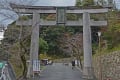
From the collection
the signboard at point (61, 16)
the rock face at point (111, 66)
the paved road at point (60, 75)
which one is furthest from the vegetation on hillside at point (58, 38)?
the signboard at point (61, 16)

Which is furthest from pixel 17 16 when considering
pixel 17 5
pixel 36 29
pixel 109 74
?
pixel 109 74

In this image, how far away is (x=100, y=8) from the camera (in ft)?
112

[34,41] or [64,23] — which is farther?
[64,23]

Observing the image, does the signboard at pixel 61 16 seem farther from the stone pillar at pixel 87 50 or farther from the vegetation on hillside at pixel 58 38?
the vegetation on hillside at pixel 58 38

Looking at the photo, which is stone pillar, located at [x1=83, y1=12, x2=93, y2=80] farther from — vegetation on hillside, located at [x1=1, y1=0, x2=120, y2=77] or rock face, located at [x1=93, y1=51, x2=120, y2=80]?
rock face, located at [x1=93, y1=51, x2=120, y2=80]

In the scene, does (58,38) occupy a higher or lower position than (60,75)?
higher

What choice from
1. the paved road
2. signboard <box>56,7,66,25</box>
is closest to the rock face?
the paved road

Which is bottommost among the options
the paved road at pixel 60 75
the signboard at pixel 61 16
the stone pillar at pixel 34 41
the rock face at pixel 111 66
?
the paved road at pixel 60 75

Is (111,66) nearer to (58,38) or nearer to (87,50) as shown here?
(87,50)

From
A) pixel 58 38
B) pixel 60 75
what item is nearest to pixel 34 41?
pixel 60 75

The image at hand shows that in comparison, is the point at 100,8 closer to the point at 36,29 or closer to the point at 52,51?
the point at 36,29

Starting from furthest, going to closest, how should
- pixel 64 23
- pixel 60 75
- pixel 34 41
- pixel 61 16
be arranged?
pixel 60 75 < pixel 61 16 < pixel 64 23 < pixel 34 41

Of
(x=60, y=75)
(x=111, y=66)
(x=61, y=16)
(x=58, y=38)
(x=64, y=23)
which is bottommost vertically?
(x=60, y=75)

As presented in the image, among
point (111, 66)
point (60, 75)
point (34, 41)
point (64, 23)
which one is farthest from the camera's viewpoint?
point (60, 75)
